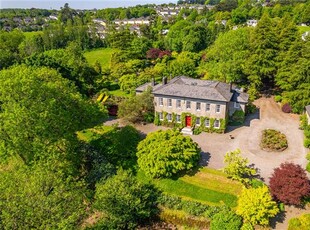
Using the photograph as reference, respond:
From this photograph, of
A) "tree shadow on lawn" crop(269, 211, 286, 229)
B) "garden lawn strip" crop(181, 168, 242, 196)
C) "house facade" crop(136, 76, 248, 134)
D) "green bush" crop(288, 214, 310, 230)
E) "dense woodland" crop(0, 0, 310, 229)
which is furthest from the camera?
"house facade" crop(136, 76, 248, 134)

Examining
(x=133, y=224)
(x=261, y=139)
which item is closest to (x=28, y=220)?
(x=133, y=224)

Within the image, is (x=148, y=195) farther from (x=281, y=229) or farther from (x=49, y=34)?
(x=49, y=34)

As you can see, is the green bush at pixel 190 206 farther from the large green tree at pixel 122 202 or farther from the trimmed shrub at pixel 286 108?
the trimmed shrub at pixel 286 108

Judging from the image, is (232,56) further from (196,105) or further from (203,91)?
(196,105)

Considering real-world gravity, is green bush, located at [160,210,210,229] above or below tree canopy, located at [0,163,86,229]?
below

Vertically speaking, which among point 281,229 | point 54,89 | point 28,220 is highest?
point 54,89

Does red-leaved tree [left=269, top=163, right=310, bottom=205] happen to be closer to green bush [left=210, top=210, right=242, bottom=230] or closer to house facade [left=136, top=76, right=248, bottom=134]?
green bush [left=210, top=210, right=242, bottom=230]

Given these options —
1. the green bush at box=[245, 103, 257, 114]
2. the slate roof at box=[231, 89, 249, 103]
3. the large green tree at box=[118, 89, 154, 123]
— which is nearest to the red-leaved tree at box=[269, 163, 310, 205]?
the slate roof at box=[231, 89, 249, 103]
